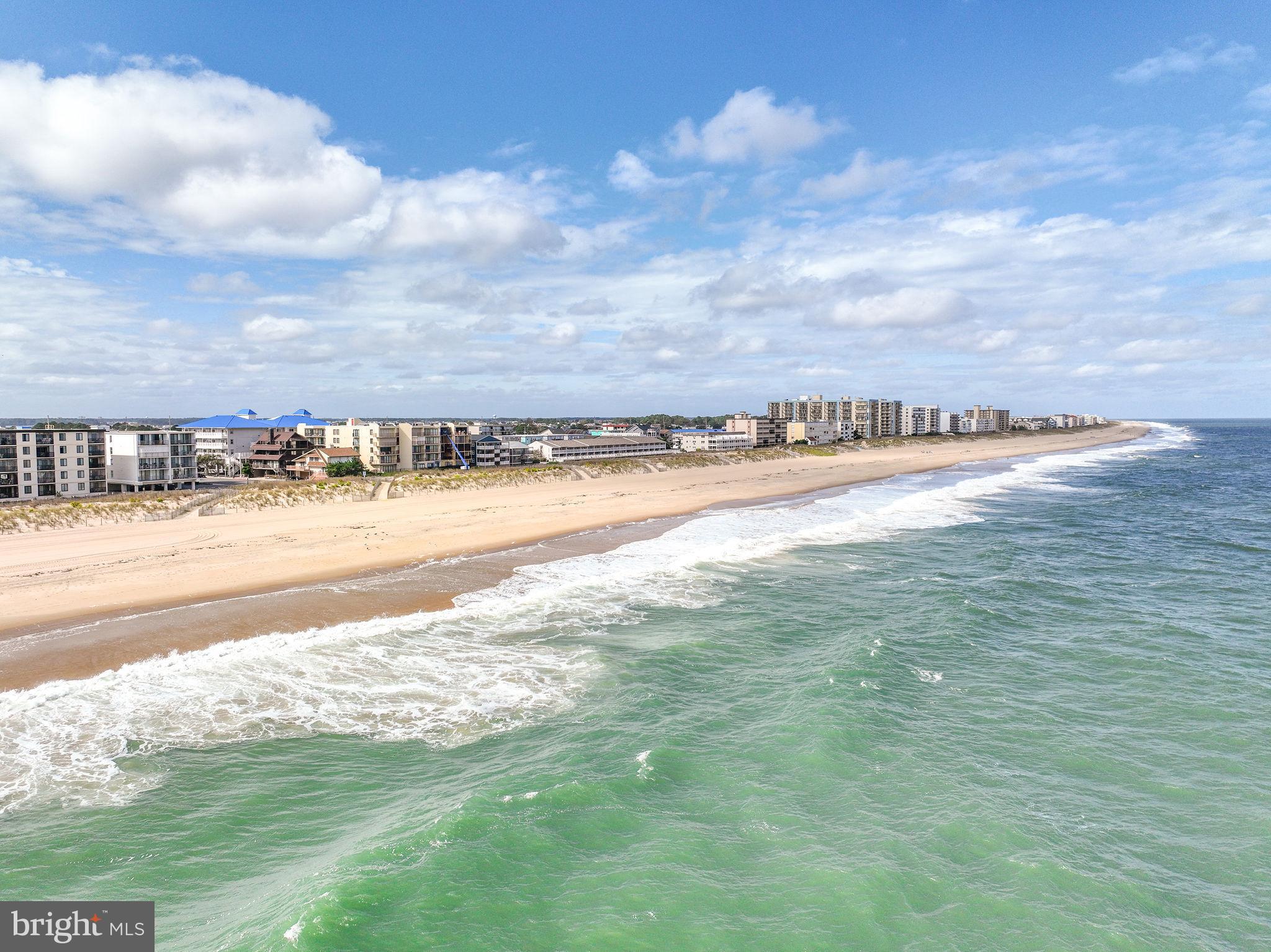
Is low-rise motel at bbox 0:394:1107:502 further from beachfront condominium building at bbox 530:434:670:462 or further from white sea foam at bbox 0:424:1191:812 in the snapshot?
white sea foam at bbox 0:424:1191:812

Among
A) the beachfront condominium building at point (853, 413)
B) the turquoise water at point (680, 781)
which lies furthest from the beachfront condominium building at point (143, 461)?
the beachfront condominium building at point (853, 413)

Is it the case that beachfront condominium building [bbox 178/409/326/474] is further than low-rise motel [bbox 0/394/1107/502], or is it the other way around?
beachfront condominium building [bbox 178/409/326/474]

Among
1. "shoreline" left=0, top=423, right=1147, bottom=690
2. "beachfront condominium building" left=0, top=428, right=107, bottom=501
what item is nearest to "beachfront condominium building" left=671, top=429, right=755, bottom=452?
"shoreline" left=0, top=423, right=1147, bottom=690

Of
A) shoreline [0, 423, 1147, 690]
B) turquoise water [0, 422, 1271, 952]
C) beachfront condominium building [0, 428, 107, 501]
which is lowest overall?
turquoise water [0, 422, 1271, 952]

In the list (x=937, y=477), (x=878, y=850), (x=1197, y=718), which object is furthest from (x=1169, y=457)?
(x=878, y=850)

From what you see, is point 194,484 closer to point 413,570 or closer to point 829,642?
point 413,570

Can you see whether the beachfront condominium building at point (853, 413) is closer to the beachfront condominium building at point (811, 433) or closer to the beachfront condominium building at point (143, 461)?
the beachfront condominium building at point (811, 433)
